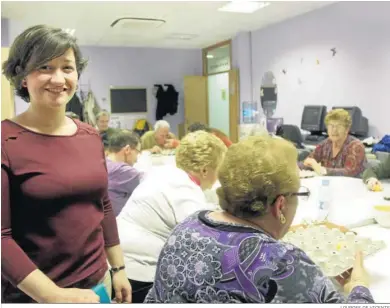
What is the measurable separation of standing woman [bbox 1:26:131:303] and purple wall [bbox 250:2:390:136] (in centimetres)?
398

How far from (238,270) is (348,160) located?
2.37m

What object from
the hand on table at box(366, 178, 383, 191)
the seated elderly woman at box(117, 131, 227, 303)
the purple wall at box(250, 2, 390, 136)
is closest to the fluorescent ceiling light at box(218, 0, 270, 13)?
the purple wall at box(250, 2, 390, 136)

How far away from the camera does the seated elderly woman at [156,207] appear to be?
61.5 inches

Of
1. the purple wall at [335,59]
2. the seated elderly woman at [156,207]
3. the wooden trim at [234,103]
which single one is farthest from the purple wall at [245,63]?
the seated elderly woman at [156,207]

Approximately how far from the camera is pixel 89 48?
7.77 meters

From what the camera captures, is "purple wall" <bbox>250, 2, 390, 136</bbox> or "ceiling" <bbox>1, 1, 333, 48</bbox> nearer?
"purple wall" <bbox>250, 2, 390, 136</bbox>

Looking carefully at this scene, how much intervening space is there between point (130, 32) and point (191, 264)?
6.04 meters

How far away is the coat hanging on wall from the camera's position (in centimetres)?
831

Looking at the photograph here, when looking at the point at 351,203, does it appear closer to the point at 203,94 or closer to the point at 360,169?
the point at 360,169

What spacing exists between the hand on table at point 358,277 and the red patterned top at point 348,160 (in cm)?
185

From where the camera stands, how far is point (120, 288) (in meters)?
1.27

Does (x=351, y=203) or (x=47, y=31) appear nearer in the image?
(x=47, y=31)

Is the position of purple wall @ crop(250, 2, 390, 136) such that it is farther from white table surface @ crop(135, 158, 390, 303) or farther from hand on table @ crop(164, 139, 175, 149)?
white table surface @ crop(135, 158, 390, 303)

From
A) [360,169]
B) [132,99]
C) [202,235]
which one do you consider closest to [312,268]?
[202,235]
